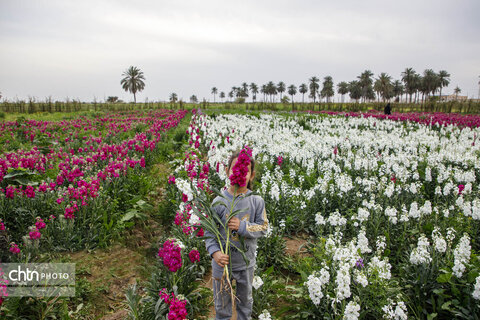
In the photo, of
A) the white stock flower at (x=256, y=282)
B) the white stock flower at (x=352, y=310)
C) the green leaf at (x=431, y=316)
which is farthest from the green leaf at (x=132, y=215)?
the green leaf at (x=431, y=316)

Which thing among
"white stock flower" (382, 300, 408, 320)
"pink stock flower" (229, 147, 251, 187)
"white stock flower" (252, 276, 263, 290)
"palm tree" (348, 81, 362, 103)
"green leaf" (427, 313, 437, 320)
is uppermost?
"palm tree" (348, 81, 362, 103)

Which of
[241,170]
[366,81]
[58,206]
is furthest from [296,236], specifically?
[366,81]

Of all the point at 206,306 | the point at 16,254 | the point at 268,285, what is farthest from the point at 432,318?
the point at 16,254

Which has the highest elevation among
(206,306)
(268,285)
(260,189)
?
(260,189)

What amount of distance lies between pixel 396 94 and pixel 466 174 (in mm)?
110037

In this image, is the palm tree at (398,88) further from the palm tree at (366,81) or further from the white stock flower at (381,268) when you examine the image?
the white stock flower at (381,268)

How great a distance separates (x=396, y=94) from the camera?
99938 millimetres

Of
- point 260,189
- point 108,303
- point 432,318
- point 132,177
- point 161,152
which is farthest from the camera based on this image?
point 161,152

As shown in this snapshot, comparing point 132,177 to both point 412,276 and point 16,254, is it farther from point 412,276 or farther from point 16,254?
point 412,276

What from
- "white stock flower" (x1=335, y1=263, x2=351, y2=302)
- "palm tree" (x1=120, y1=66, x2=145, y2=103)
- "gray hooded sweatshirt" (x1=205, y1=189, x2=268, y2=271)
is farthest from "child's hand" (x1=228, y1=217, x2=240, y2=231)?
"palm tree" (x1=120, y1=66, x2=145, y2=103)

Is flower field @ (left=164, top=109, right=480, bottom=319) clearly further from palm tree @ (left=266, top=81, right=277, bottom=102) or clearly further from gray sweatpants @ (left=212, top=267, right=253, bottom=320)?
palm tree @ (left=266, top=81, right=277, bottom=102)

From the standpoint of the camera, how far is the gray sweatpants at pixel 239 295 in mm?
2795

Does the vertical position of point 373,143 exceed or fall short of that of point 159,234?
it exceeds it

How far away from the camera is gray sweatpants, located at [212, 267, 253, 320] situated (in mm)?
2795
